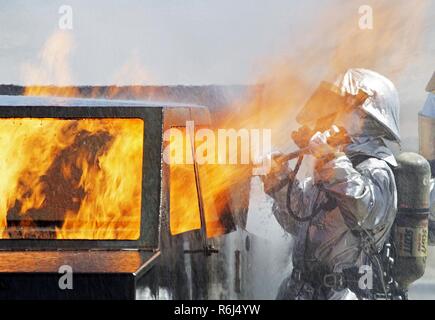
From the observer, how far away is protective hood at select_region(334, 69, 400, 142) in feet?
11.9

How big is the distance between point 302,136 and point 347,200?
0.45 meters

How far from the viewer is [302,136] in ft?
12.0

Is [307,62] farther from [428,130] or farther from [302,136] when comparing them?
[428,130]

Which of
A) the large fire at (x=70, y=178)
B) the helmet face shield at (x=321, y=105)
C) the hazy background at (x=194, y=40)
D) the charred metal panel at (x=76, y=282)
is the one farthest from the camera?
the helmet face shield at (x=321, y=105)

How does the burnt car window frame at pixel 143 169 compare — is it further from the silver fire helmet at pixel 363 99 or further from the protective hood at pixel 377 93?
the protective hood at pixel 377 93

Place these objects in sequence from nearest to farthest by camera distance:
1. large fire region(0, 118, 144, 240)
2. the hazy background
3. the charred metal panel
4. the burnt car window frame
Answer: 1. the charred metal panel
2. the burnt car window frame
3. large fire region(0, 118, 144, 240)
4. the hazy background

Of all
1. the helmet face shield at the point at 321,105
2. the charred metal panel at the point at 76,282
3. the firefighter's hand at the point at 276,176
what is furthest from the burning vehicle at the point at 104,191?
the helmet face shield at the point at 321,105

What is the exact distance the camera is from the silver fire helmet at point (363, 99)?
363 cm

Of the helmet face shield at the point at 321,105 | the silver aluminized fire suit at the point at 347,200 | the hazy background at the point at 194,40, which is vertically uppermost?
the hazy background at the point at 194,40

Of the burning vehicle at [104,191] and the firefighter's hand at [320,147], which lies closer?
the burning vehicle at [104,191]

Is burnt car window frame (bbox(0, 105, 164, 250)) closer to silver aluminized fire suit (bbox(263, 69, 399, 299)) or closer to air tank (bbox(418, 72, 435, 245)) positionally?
silver aluminized fire suit (bbox(263, 69, 399, 299))

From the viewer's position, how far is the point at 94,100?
354 centimetres

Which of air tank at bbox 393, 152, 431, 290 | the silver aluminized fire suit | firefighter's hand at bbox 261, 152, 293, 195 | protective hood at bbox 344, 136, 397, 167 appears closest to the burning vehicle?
firefighter's hand at bbox 261, 152, 293, 195
